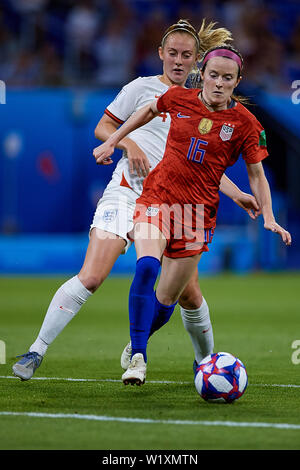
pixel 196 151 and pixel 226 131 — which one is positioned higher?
pixel 226 131

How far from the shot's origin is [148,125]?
21.2 ft

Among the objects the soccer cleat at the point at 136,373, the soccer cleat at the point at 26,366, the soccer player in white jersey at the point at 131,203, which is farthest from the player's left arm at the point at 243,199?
the soccer cleat at the point at 26,366

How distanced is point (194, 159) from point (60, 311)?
135 centimetres

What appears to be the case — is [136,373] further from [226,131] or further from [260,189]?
[226,131]

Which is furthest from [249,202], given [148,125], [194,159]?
[148,125]

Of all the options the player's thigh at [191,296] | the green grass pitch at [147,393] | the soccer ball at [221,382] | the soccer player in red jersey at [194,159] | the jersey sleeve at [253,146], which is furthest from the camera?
the player's thigh at [191,296]

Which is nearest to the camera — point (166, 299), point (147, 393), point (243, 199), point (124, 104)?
point (147, 393)

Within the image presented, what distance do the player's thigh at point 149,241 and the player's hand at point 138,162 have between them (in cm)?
51

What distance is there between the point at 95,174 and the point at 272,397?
54.1ft

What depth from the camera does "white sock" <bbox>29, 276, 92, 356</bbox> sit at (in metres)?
5.73

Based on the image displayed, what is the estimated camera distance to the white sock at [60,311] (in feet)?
18.8

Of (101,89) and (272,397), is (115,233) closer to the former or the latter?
(272,397)

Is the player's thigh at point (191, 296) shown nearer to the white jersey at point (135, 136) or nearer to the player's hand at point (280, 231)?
the white jersey at point (135, 136)
